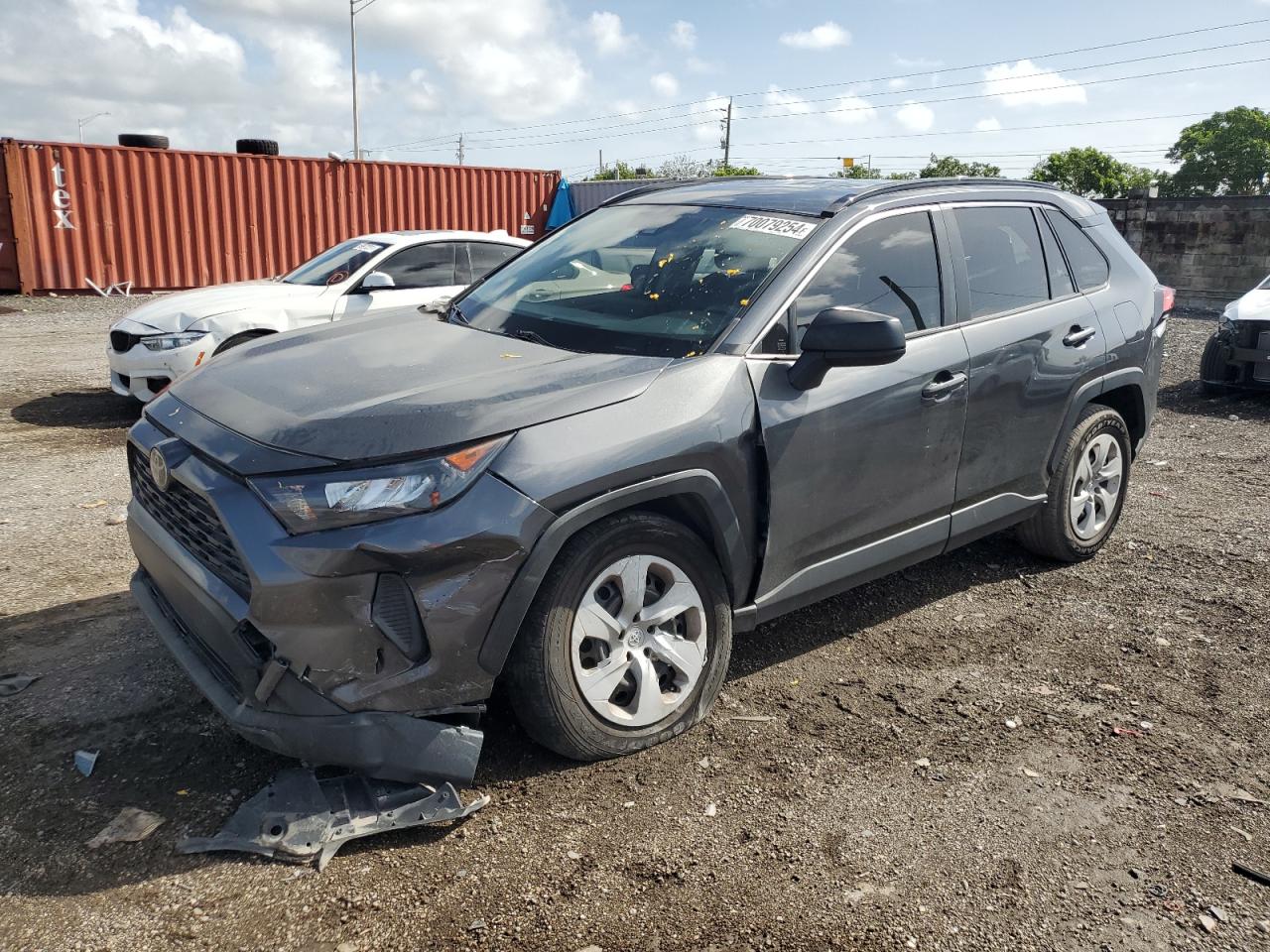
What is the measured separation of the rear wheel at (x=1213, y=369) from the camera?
9.79 meters

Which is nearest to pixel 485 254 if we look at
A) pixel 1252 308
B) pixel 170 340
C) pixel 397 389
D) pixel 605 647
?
pixel 170 340

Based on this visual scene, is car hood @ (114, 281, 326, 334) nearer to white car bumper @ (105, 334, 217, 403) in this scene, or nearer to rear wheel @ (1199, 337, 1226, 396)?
white car bumper @ (105, 334, 217, 403)

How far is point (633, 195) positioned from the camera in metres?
4.68

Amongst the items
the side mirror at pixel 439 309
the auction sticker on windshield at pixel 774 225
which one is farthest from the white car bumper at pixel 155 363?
the auction sticker on windshield at pixel 774 225

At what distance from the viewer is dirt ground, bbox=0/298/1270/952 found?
261cm

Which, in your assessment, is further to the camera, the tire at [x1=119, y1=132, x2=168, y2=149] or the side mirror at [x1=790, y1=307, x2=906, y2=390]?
the tire at [x1=119, y1=132, x2=168, y2=149]

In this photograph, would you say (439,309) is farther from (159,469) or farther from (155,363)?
(155,363)

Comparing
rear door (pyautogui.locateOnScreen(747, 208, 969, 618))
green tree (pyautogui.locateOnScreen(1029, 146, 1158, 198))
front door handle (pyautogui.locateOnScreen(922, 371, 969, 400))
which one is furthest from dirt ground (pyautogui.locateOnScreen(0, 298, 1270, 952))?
green tree (pyautogui.locateOnScreen(1029, 146, 1158, 198))

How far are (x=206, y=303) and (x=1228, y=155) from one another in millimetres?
77332

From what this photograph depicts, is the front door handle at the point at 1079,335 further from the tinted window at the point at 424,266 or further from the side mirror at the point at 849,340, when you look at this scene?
the tinted window at the point at 424,266

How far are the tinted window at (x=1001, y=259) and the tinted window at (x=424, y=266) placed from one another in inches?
224

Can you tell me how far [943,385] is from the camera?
12.8ft

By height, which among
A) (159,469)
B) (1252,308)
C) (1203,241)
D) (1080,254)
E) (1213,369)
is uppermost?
(1203,241)

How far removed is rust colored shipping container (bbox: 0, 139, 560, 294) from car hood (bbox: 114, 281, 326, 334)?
1067 centimetres
